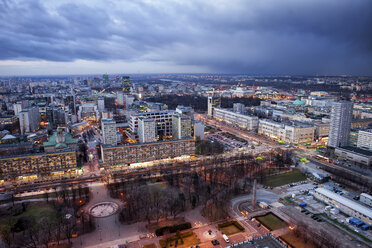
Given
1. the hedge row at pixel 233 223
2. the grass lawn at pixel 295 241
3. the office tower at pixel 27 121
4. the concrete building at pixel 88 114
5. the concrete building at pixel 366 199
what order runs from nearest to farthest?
the grass lawn at pixel 295 241 → the hedge row at pixel 233 223 → the concrete building at pixel 366 199 → the office tower at pixel 27 121 → the concrete building at pixel 88 114

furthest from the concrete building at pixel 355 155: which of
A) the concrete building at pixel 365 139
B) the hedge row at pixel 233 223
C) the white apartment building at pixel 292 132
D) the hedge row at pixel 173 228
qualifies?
the hedge row at pixel 173 228

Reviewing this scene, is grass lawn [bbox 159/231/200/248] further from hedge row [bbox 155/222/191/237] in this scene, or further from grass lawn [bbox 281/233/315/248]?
grass lawn [bbox 281/233/315/248]

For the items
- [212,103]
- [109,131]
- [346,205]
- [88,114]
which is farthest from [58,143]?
[212,103]

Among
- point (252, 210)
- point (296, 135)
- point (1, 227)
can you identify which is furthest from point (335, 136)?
point (1, 227)

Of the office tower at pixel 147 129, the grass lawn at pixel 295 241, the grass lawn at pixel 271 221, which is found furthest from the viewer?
the office tower at pixel 147 129

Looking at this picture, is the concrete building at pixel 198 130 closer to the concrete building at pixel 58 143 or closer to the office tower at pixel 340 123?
the concrete building at pixel 58 143

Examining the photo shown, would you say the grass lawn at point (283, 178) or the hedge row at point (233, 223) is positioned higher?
the grass lawn at point (283, 178)

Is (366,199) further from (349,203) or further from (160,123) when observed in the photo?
(160,123)

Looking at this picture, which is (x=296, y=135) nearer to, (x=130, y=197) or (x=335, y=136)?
(x=335, y=136)
